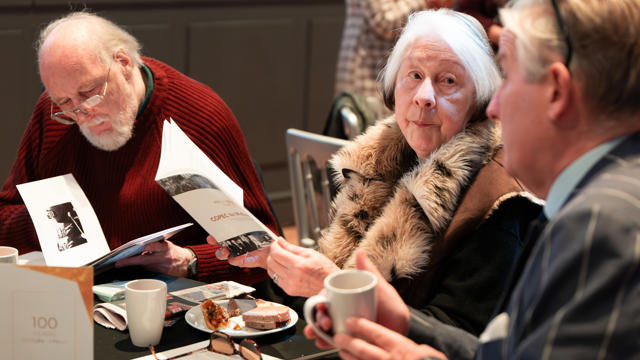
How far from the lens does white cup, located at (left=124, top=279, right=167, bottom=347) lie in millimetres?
1602

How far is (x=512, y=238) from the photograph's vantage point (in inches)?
66.2

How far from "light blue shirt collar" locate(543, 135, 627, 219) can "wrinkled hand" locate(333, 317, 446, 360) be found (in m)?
0.33

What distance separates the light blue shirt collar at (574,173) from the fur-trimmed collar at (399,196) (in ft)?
2.17

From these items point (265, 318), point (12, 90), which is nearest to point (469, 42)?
point (265, 318)

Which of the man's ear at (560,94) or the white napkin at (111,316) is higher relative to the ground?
the man's ear at (560,94)

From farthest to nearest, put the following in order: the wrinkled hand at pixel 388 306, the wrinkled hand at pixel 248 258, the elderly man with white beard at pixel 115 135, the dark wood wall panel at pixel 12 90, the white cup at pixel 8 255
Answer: the dark wood wall panel at pixel 12 90
the elderly man with white beard at pixel 115 135
the wrinkled hand at pixel 248 258
the white cup at pixel 8 255
the wrinkled hand at pixel 388 306

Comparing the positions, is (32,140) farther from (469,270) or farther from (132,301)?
(469,270)

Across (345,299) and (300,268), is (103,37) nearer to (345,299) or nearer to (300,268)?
(300,268)

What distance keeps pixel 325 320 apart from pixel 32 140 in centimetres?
170

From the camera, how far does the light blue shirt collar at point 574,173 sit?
1058 mm

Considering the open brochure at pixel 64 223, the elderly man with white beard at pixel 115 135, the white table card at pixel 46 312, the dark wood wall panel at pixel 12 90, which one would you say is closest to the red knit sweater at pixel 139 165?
the elderly man with white beard at pixel 115 135


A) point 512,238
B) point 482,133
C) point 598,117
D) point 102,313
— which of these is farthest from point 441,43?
point 102,313

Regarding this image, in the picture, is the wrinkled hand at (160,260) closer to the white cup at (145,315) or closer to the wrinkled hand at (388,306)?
the white cup at (145,315)

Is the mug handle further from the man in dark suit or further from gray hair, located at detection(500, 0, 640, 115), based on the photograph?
gray hair, located at detection(500, 0, 640, 115)
